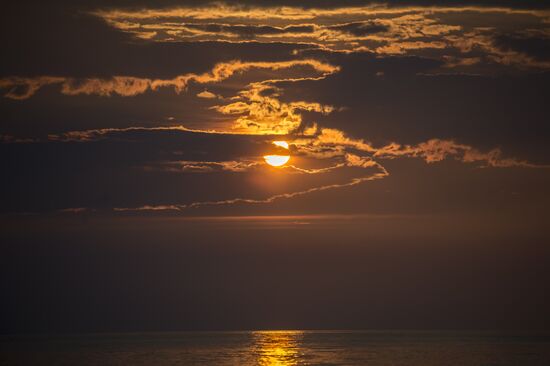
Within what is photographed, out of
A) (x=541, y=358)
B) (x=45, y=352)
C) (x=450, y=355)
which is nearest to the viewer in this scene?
(x=541, y=358)

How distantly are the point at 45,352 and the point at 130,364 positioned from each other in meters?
37.9

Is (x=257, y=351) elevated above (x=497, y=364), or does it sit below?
above

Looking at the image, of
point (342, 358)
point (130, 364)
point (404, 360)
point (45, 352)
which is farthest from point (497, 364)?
point (45, 352)

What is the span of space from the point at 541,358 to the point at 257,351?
1966 inches

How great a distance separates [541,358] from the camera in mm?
128750

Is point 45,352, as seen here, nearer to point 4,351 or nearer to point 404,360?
point 4,351

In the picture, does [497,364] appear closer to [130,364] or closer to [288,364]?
[288,364]

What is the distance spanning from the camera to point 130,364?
117062mm

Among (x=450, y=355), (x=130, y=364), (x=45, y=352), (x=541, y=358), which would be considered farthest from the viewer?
(x=45, y=352)

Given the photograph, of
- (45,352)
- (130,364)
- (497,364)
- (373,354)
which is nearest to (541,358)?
(497,364)

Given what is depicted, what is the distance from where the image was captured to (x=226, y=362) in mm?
123125

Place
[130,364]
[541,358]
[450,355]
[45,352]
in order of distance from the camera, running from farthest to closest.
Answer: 1. [45,352]
2. [450,355]
3. [541,358]
4. [130,364]

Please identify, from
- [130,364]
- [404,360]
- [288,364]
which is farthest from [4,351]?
[404,360]

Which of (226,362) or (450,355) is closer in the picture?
(226,362)
